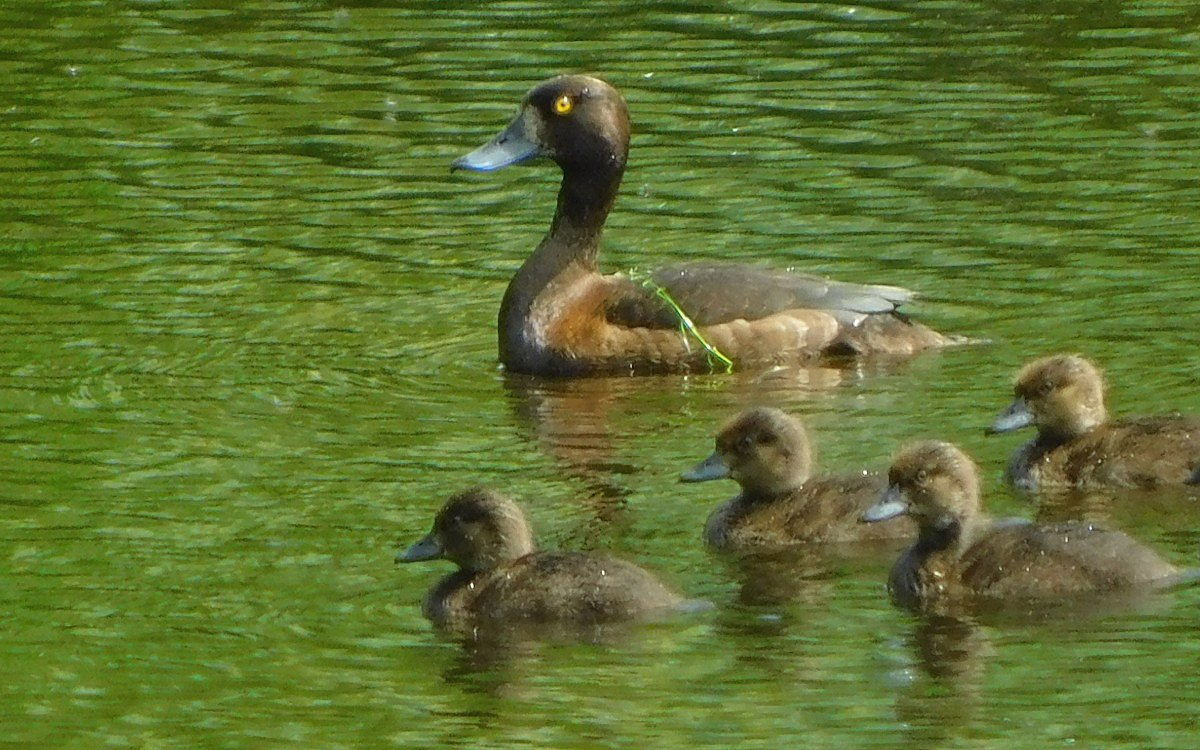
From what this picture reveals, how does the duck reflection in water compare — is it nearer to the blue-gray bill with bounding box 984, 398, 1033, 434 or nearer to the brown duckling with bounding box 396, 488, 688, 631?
the brown duckling with bounding box 396, 488, 688, 631

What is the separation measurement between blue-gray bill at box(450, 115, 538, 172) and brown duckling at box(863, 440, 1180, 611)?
4.47 m

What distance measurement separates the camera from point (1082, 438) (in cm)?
1098

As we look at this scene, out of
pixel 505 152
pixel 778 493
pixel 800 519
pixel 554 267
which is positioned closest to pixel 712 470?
pixel 778 493

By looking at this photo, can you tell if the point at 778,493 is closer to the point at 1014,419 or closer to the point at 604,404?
the point at 1014,419

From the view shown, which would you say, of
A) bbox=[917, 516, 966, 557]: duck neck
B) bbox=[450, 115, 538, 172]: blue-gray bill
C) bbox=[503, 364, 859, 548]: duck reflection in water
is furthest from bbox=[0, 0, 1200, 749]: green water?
bbox=[450, 115, 538, 172]: blue-gray bill

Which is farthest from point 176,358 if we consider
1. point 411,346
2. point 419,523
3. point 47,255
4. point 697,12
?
point 697,12

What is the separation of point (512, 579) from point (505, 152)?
4859mm

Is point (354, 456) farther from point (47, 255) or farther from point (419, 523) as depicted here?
point (47, 255)

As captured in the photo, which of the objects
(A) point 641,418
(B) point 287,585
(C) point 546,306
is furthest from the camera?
(C) point 546,306

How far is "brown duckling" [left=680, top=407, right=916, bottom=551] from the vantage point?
1026cm

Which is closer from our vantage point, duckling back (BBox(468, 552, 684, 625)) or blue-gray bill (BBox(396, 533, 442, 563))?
duckling back (BBox(468, 552, 684, 625))

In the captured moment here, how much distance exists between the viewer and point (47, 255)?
14641 mm

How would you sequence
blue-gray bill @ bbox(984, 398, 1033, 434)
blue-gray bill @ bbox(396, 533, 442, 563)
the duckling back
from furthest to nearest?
blue-gray bill @ bbox(984, 398, 1033, 434), blue-gray bill @ bbox(396, 533, 442, 563), the duckling back

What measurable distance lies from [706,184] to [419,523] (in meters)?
5.65
